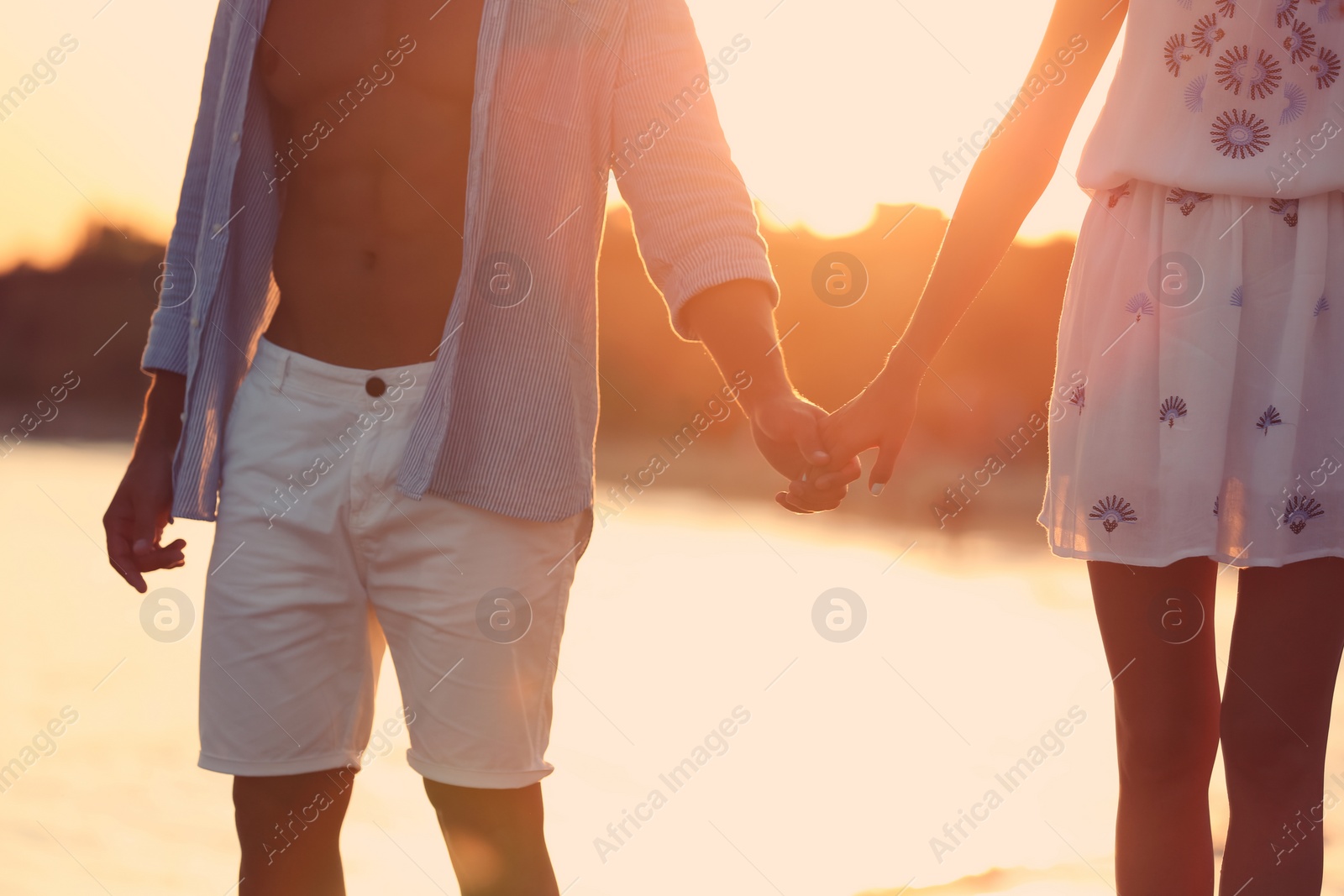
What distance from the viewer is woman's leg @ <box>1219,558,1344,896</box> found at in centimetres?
175

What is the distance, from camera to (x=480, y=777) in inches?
69.8

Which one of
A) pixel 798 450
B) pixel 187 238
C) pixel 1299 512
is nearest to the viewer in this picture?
pixel 1299 512

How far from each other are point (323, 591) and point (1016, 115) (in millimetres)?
1294

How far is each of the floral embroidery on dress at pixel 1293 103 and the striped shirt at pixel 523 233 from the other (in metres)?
0.74

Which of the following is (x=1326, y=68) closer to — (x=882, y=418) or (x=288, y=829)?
(x=882, y=418)

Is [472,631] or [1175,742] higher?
[1175,742]

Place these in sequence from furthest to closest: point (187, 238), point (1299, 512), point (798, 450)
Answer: point (187, 238), point (798, 450), point (1299, 512)

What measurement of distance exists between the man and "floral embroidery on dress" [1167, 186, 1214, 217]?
586mm

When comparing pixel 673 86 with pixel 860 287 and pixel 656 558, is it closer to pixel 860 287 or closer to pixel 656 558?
pixel 860 287

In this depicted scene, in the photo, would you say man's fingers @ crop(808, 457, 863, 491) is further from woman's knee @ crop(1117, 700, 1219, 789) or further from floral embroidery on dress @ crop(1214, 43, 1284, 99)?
floral embroidery on dress @ crop(1214, 43, 1284, 99)

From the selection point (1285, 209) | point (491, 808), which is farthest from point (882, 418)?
point (491, 808)

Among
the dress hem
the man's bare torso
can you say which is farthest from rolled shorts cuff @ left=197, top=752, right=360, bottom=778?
the dress hem

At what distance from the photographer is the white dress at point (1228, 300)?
1747 mm

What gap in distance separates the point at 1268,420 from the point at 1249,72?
486mm
